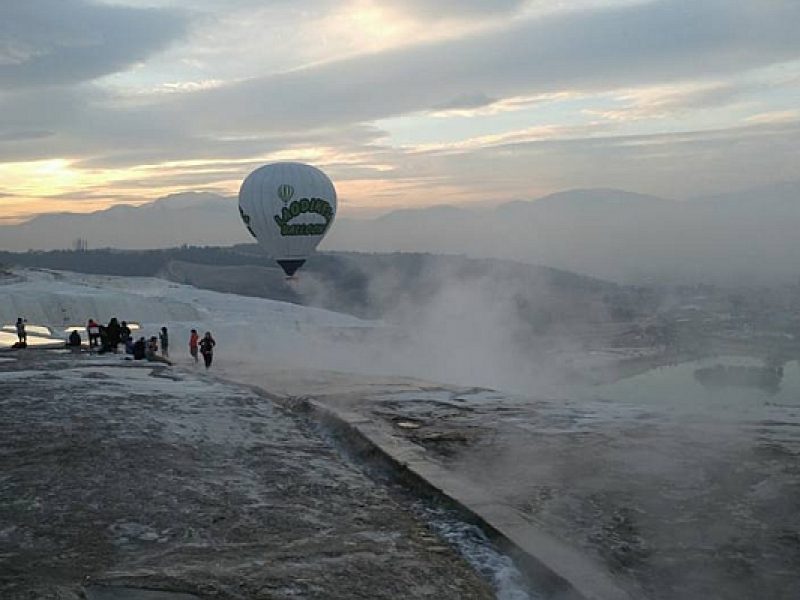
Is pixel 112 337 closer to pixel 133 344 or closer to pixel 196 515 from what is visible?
pixel 133 344

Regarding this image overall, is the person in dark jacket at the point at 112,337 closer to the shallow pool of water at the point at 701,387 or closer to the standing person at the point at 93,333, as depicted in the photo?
the standing person at the point at 93,333

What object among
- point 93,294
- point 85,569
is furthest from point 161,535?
point 93,294

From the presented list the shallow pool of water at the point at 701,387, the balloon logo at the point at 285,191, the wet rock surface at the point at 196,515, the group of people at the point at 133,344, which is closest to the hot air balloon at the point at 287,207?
the balloon logo at the point at 285,191

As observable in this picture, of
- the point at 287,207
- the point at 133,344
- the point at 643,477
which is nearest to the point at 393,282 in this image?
the point at 287,207

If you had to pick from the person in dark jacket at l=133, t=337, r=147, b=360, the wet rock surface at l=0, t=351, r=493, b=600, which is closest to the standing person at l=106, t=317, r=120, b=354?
the person in dark jacket at l=133, t=337, r=147, b=360

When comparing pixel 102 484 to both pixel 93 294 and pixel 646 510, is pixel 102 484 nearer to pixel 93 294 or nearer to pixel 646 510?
pixel 646 510
